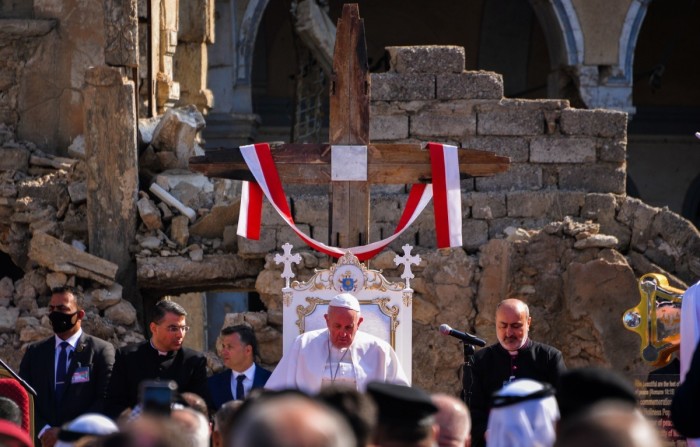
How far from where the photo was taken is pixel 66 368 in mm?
8609

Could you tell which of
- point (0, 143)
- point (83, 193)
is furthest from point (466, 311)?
point (0, 143)

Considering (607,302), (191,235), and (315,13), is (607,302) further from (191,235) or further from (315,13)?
(315,13)

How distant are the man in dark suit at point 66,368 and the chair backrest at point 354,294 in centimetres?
110

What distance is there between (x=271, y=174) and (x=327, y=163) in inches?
14.3

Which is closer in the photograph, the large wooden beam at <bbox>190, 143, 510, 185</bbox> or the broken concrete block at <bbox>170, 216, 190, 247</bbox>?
the large wooden beam at <bbox>190, 143, 510, 185</bbox>

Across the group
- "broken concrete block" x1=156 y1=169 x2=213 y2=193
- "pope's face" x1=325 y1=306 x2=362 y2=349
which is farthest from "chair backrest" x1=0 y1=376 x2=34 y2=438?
"broken concrete block" x1=156 y1=169 x2=213 y2=193

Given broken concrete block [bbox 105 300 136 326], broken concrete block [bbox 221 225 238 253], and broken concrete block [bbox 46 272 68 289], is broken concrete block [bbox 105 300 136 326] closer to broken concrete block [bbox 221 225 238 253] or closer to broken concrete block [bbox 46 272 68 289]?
broken concrete block [bbox 46 272 68 289]

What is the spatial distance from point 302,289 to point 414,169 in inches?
42.1

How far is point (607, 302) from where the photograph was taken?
10.8 metres

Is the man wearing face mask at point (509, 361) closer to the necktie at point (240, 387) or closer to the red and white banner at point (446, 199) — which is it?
the red and white banner at point (446, 199)

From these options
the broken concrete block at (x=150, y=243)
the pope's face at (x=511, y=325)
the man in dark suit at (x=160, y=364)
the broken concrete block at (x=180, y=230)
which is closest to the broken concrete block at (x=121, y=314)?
the broken concrete block at (x=150, y=243)

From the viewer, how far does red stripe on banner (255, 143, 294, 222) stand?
9.30 meters

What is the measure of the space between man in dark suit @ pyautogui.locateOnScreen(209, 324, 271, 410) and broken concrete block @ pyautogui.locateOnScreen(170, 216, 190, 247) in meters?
3.12

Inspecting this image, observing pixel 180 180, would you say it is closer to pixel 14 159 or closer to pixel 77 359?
pixel 14 159
